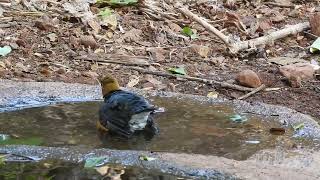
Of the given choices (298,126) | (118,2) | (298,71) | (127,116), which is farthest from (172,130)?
(118,2)

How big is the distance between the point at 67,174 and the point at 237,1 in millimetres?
7573

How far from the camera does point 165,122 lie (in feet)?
21.6

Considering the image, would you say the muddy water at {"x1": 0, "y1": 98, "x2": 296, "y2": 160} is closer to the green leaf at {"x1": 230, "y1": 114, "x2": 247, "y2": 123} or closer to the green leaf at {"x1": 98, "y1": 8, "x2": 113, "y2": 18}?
the green leaf at {"x1": 230, "y1": 114, "x2": 247, "y2": 123}

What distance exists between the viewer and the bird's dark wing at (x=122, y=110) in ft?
20.2

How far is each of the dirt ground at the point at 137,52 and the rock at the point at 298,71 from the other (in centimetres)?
9

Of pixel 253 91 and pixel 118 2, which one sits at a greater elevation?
pixel 118 2

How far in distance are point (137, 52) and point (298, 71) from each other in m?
2.07

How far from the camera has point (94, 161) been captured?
17.3 ft

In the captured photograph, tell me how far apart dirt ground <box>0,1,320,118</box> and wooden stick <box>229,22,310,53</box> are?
90 millimetres

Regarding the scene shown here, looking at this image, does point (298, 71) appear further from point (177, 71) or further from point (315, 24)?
point (315, 24)

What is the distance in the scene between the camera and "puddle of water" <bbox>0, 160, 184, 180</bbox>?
16.5 ft

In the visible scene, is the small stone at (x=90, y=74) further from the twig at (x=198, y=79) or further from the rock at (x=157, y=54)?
the rock at (x=157, y=54)

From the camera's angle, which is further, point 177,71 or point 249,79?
point 177,71

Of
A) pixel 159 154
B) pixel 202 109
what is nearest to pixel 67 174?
pixel 159 154
